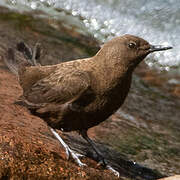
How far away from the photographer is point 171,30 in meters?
9.95

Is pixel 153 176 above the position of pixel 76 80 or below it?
below

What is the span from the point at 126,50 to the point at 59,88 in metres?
0.79

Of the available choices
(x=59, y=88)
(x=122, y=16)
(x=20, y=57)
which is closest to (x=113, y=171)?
(x=59, y=88)

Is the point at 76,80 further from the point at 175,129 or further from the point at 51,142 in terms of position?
the point at 175,129

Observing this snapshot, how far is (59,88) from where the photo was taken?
Answer: 454 centimetres

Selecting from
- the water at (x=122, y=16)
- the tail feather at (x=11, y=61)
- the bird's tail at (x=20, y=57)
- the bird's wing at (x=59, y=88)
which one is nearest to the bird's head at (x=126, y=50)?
the bird's wing at (x=59, y=88)

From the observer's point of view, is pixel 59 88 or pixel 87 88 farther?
pixel 59 88

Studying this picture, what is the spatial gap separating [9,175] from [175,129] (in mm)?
3565

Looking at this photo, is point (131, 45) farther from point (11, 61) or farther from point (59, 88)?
point (11, 61)

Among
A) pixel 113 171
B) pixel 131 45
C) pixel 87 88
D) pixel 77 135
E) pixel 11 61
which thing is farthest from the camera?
pixel 11 61

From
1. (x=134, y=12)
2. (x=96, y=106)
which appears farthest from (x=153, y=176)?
(x=134, y=12)

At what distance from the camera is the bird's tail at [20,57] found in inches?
213

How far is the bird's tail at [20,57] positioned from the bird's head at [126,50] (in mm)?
1286

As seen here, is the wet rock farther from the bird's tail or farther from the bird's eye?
the bird's eye
